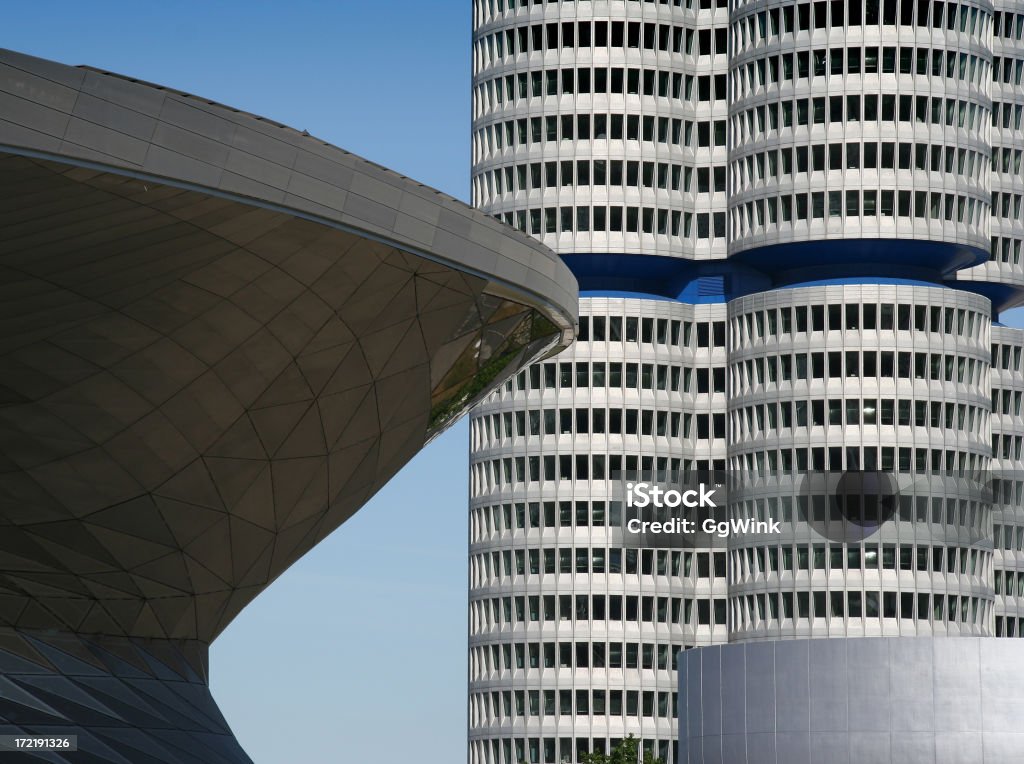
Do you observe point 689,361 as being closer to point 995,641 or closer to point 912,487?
point 912,487

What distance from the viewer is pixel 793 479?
120 m

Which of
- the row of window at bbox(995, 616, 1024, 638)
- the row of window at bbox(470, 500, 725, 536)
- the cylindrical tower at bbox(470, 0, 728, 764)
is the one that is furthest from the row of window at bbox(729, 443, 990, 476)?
the row of window at bbox(995, 616, 1024, 638)

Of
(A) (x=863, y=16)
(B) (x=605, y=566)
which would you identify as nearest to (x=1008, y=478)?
(B) (x=605, y=566)

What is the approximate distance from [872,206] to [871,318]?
712 centimetres

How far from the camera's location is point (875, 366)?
394ft

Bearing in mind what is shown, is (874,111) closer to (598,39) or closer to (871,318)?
(871,318)

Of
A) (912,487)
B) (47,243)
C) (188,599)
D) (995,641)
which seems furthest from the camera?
(912,487)

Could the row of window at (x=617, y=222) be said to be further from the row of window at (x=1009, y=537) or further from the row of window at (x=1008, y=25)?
the row of window at (x=1009, y=537)

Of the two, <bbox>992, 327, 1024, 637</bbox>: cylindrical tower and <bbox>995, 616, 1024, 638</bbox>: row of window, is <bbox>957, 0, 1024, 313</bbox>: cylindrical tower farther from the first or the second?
<bbox>995, 616, 1024, 638</bbox>: row of window

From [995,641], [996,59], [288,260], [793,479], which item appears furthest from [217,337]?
[996,59]

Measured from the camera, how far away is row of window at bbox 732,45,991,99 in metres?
121

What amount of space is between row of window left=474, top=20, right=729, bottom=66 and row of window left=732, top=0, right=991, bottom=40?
570 centimetres

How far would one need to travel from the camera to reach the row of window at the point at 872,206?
397 feet

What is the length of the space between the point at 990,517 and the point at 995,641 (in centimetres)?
4390
